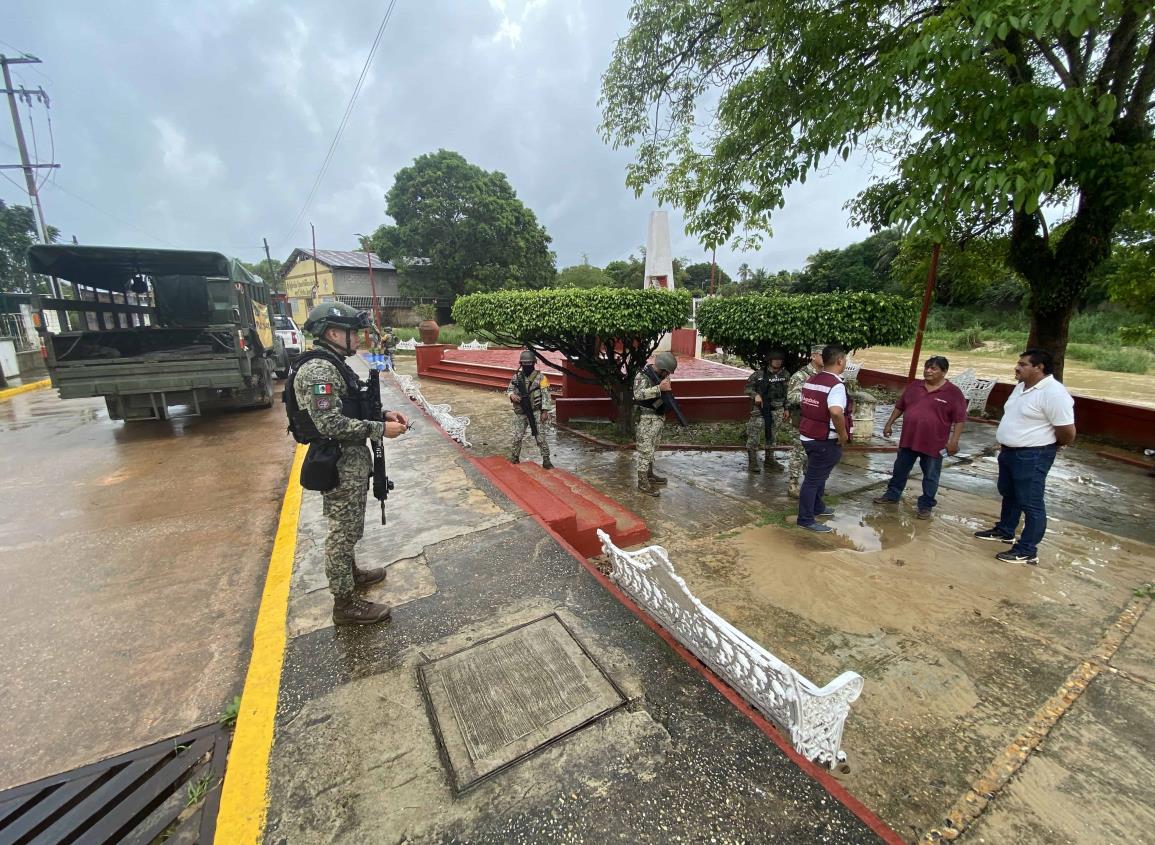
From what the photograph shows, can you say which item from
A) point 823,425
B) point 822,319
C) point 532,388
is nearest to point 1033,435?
point 823,425

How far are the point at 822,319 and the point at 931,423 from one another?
164cm

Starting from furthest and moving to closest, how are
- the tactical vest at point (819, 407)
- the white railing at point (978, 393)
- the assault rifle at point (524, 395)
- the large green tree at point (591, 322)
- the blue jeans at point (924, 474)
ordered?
the white railing at point (978, 393) < the large green tree at point (591, 322) < the assault rifle at point (524, 395) < the blue jeans at point (924, 474) < the tactical vest at point (819, 407)

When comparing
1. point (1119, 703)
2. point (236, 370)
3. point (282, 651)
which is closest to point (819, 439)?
point (1119, 703)

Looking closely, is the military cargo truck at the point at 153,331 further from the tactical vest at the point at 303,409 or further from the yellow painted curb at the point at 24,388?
the tactical vest at the point at 303,409

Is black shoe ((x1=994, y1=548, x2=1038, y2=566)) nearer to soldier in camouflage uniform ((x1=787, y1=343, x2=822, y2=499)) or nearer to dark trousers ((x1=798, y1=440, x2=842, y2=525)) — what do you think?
dark trousers ((x1=798, y1=440, x2=842, y2=525))

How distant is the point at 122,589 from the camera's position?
327 centimetres

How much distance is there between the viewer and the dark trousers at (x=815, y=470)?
4105 mm

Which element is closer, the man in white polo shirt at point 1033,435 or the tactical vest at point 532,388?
the man in white polo shirt at point 1033,435

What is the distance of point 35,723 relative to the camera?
2.22m

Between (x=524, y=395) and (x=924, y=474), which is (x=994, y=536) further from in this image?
(x=524, y=395)

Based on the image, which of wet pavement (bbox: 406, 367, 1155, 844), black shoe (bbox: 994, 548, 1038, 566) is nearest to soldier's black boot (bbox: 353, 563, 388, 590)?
wet pavement (bbox: 406, 367, 1155, 844)

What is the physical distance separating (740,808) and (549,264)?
101 feet

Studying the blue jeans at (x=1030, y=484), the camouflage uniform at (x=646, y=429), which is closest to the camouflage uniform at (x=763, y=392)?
the camouflage uniform at (x=646, y=429)

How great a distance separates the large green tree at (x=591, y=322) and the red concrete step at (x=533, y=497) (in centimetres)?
195
